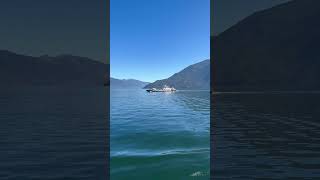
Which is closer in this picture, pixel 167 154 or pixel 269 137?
pixel 167 154

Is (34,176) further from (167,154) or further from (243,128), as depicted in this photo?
(243,128)

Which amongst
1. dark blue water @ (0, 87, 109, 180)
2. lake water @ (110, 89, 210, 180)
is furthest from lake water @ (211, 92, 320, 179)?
dark blue water @ (0, 87, 109, 180)

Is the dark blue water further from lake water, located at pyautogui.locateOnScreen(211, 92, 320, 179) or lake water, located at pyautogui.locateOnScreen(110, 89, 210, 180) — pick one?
lake water, located at pyautogui.locateOnScreen(211, 92, 320, 179)

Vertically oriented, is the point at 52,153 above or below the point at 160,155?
above

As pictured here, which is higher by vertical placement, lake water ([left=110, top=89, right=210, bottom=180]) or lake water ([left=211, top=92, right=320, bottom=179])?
lake water ([left=211, top=92, right=320, bottom=179])

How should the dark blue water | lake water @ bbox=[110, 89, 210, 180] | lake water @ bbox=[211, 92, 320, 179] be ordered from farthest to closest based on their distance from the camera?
lake water @ bbox=[110, 89, 210, 180], the dark blue water, lake water @ bbox=[211, 92, 320, 179]

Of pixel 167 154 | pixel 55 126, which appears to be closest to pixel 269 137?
pixel 167 154

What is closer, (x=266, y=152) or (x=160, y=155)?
(x=266, y=152)

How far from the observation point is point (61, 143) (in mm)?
30922

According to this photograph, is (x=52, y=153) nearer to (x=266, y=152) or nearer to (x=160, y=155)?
(x=160, y=155)

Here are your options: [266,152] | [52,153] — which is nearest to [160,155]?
[266,152]

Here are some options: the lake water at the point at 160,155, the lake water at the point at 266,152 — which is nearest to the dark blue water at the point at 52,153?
the lake water at the point at 160,155

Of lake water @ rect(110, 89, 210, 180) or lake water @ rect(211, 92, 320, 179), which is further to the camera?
lake water @ rect(110, 89, 210, 180)

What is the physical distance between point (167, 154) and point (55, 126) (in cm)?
2232
